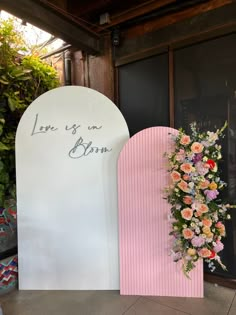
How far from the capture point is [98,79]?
8.69ft

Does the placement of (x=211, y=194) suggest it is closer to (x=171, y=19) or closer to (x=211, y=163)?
(x=211, y=163)

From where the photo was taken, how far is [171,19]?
222 centimetres

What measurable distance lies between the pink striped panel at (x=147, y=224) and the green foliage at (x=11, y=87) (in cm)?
109

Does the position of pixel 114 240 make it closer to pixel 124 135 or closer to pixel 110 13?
pixel 124 135

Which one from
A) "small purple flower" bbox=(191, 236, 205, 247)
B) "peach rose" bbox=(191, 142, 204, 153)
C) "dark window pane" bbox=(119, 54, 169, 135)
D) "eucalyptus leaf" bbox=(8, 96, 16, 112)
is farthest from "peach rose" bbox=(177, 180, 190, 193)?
"eucalyptus leaf" bbox=(8, 96, 16, 112)

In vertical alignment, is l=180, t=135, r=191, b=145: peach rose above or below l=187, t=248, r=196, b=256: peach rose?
above

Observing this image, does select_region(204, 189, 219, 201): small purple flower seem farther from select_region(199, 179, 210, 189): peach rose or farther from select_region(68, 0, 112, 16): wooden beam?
select_region(68, 0, 112, 16): wooden beam

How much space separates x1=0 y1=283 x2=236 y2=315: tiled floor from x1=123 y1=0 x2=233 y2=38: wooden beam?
248cm

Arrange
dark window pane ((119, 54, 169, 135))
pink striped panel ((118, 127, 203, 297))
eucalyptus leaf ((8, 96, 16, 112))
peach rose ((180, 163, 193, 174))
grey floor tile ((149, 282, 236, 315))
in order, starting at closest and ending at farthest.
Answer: peach rose ((180, 163, 193, 174)) → grey floor tile ((149, 282, 236, 315)) → pink striped panel ((118, 127, 203, 297)) → eucalyptus leaf ((8, 96, 16, 112)) → dark window pane ((119, 54, 169, 135))

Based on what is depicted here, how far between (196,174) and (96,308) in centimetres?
130

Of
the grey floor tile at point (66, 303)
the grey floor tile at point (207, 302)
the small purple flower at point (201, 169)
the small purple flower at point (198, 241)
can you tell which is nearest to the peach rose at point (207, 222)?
the small purple flower at point (198, 241)

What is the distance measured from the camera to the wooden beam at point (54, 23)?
6.27ft

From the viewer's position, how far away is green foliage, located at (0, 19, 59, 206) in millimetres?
2141

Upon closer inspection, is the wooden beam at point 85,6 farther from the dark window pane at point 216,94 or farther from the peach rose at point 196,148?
the peach rose at point 196,148
